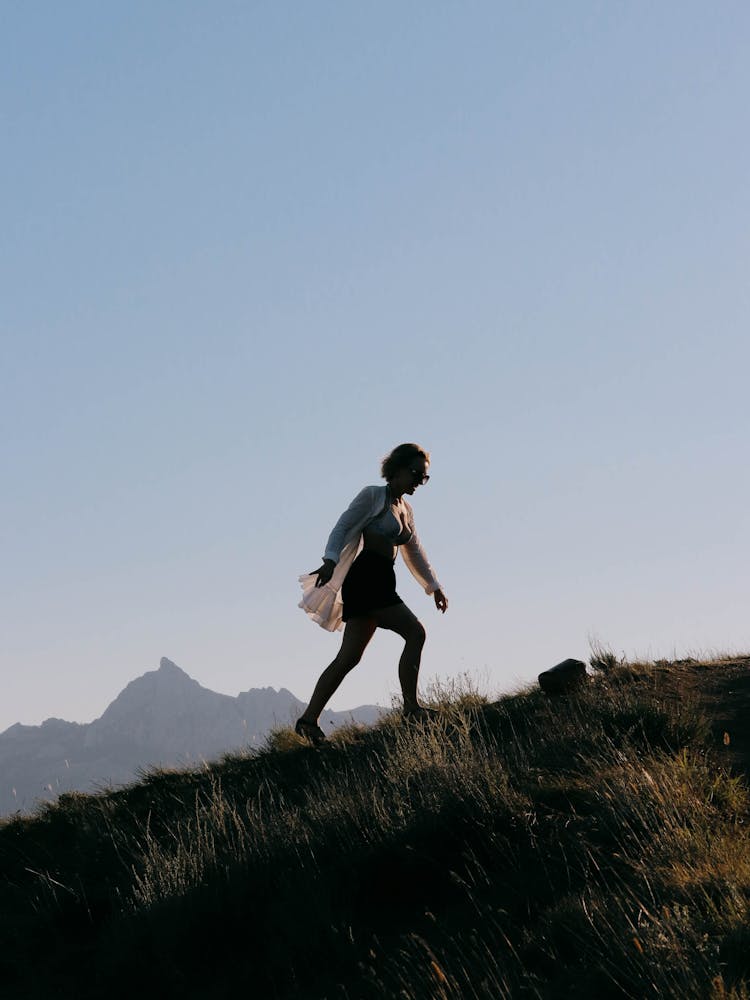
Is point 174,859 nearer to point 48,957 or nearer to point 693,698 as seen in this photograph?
point 48,957

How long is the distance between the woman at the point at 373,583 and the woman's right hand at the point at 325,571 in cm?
33

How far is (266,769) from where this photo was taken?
342 inches

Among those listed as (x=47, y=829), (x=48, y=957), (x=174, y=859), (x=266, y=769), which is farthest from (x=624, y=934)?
(x=47, y=829)

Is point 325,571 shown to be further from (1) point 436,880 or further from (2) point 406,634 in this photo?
(1) point 436,880

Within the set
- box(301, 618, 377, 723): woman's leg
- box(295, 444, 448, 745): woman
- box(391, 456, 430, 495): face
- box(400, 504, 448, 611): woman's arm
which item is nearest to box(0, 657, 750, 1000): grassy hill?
box(301, 618, 377, 723): woman's leg

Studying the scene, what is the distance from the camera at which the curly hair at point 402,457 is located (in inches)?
365

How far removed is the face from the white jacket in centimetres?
11

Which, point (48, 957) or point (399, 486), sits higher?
point (399, 486)

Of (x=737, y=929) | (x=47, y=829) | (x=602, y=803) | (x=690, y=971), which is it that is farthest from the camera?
(x=47, y=829)

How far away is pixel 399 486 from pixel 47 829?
361cm

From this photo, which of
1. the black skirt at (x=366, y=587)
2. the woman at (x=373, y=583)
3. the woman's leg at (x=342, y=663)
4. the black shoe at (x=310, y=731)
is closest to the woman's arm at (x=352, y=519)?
the woman at (x=373, y=583)

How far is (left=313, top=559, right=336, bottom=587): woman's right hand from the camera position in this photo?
8.58 m

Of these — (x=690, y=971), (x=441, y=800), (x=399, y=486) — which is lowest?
(x=690, y=971)

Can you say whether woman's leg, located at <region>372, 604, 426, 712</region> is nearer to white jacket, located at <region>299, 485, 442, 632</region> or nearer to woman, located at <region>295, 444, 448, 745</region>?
woman, located at <region>295, 444, 448, 745</region>
